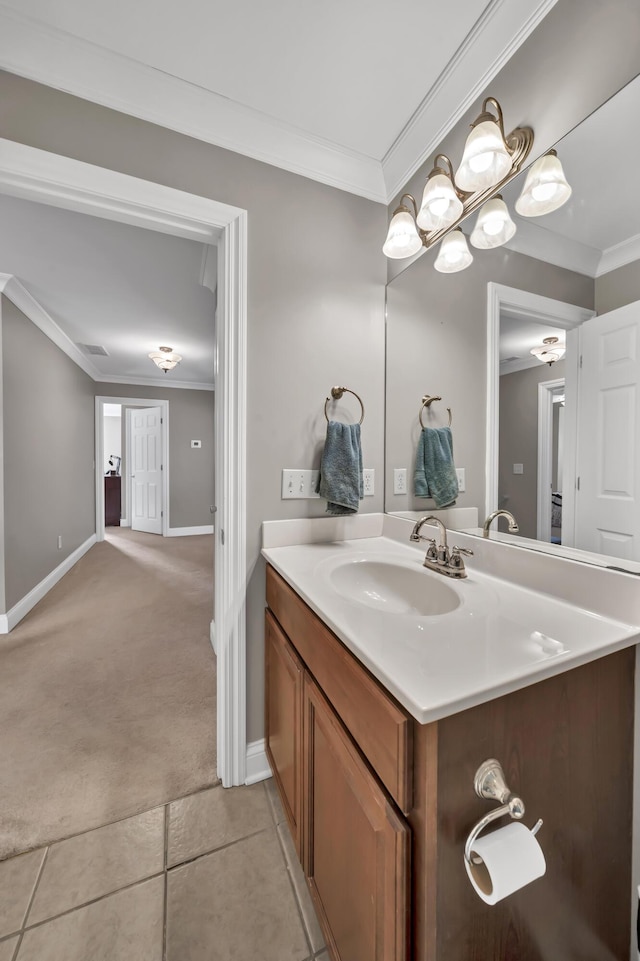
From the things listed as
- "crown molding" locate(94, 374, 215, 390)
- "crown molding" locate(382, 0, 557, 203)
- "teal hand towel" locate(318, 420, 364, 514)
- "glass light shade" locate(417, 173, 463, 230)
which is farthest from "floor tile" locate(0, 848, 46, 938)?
"crown molding" locate(94, 374, 215, 390)

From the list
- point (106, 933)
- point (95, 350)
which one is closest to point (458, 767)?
point (106, 933)

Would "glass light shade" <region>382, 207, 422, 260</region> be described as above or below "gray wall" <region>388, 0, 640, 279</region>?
below

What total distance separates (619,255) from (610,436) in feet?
1.27

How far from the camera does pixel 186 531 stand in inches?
223

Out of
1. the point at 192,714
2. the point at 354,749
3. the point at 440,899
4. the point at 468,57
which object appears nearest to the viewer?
the point at 440,899

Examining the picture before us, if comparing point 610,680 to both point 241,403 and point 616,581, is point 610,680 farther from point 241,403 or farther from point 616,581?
Answer: point 241,403

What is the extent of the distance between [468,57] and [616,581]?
149 centimetres

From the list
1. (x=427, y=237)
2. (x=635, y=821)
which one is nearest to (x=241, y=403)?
(x=427, y=237)

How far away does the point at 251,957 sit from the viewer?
0.87m

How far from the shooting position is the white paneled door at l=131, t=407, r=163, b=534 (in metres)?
5.58

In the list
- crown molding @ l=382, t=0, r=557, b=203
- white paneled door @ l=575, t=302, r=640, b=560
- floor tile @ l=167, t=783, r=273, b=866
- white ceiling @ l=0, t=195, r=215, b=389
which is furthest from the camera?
white ceiling @ l=0, t=195, r=215, b=389

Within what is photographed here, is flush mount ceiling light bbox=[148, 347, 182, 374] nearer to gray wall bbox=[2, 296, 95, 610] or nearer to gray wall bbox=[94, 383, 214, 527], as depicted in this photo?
gray wall bbox=[2, 296, 95, 610]

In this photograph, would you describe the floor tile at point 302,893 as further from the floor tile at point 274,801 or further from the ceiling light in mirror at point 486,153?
the ceiling light in mirror at point 486,153

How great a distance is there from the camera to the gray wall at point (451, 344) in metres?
1.02
